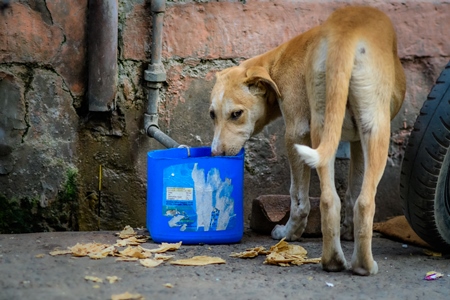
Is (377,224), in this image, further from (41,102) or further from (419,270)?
(41,102)

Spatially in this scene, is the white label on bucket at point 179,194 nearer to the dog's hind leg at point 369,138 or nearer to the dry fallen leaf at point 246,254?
the dry fallen leaf at point 246,254

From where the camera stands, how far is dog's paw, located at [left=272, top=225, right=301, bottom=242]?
15.1 feet

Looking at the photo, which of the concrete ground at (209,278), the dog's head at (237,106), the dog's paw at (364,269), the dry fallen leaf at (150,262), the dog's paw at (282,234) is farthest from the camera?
the dog's paw at (282,234)

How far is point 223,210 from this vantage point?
14.3 ft

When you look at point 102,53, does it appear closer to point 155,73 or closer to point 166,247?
point 155,73

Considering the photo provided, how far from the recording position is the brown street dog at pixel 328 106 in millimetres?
3617

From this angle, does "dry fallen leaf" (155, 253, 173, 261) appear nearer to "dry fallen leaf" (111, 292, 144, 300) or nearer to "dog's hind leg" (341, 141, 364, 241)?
"dry fallen leaf" (111, 292, 144, 300)

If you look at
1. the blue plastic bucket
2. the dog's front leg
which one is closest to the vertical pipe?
the blue plastic bucket

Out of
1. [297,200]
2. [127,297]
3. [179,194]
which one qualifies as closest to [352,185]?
[297,200]

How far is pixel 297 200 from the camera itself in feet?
14.9

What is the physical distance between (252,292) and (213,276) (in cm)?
36

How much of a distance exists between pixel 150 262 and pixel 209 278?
1.24ft

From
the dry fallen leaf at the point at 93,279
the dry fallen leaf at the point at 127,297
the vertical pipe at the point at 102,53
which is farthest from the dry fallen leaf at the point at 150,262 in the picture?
the vertical pipe at the point at 102,53

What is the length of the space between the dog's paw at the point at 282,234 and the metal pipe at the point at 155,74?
0.95m
